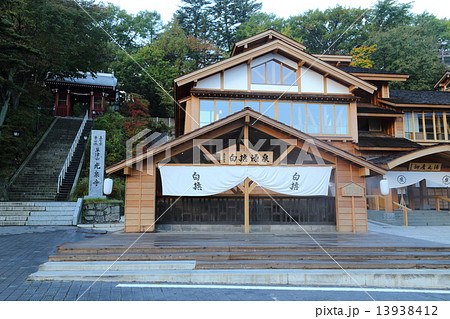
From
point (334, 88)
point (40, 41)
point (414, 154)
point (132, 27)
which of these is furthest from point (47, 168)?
point (132, 27)

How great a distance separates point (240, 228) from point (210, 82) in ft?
29.2

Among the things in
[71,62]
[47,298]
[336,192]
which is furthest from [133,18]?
[47,298]

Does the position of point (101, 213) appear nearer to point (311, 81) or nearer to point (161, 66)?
point (311, 81)

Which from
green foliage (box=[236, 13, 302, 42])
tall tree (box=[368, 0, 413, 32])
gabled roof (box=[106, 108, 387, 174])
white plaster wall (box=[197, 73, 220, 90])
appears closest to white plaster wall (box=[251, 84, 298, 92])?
white plaster wall (box=[197, 73, 220, 90])

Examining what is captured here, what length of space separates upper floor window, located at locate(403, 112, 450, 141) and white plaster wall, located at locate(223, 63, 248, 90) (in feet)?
41.0

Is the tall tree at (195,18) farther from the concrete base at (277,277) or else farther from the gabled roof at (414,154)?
the concrete base at (277,277)

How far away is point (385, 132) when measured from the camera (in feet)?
74.1

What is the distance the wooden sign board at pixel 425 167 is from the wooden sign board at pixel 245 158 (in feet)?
37.6

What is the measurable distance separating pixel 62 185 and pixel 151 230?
39.0ft

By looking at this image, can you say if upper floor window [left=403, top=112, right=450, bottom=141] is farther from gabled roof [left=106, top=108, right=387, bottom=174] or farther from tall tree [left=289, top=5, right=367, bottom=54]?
tall tree [left=289, top=5, right=367, bottom=54]

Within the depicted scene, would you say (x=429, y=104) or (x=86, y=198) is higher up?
(x=429, y=104)

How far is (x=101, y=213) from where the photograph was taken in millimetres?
17188

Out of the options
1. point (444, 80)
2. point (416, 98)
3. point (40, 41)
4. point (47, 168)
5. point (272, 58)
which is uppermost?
point (40, 41)

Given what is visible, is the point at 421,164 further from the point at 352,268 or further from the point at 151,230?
the point at 151,230
